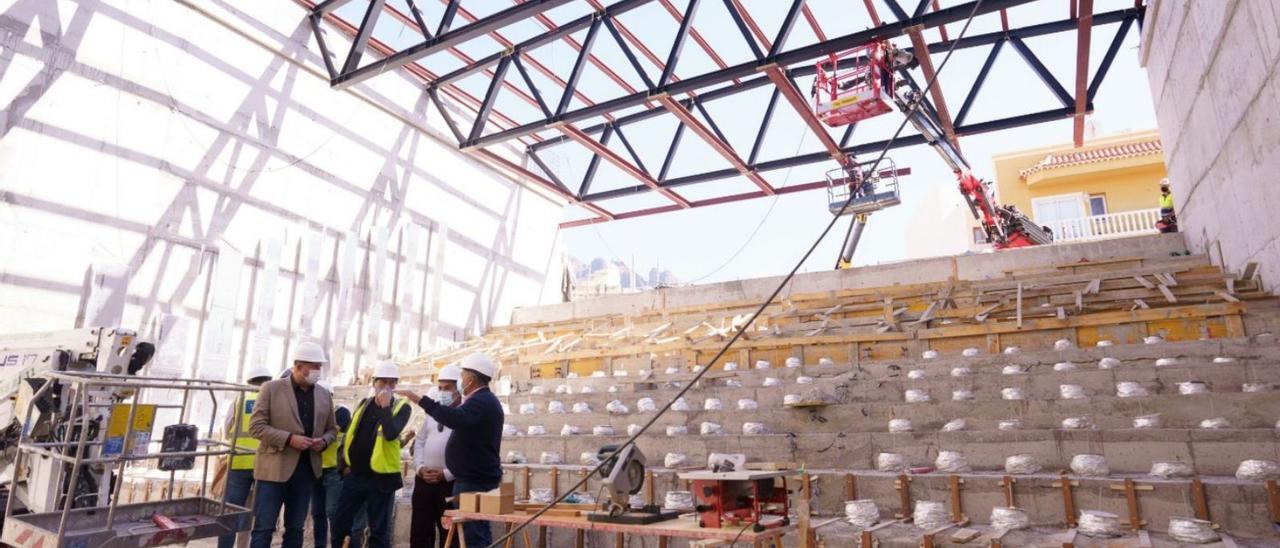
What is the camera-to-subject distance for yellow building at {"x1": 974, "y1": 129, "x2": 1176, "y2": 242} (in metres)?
25.3

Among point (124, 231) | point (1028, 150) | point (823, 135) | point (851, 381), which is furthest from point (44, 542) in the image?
point (1028, 150)

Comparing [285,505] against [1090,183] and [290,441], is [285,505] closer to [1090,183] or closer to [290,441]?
[290,441]

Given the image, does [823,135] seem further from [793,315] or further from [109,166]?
[109,166]

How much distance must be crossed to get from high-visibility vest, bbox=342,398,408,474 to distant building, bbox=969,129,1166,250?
24694 mm

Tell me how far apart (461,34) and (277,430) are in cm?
811

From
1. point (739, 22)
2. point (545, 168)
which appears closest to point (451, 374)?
point (739, 22)

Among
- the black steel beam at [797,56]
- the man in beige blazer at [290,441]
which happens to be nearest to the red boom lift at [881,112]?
the black steel beam at [797,56]

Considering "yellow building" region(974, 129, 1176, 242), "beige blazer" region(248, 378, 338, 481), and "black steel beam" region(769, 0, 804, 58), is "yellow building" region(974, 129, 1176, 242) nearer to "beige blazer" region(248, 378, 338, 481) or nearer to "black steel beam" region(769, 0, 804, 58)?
"black steel beam" region(769, 0, 804, 58)

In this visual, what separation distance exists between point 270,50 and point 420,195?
14.0 ft

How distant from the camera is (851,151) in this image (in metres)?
16.0

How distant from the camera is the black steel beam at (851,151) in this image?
1312cm

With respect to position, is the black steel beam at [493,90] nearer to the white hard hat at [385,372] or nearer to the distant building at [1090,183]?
A: the white hard hat at [385,372]

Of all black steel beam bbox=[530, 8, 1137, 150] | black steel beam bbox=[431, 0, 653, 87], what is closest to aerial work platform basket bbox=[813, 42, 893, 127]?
black steel beam bbox=[530, 8, 1137, 150]

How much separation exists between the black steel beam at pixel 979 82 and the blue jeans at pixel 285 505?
1285cm
